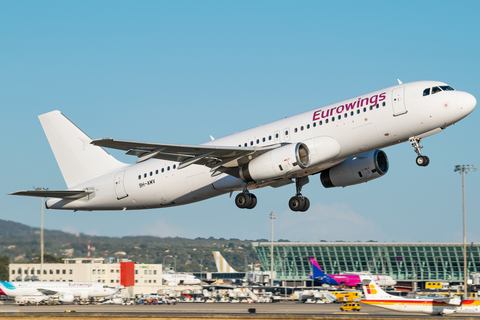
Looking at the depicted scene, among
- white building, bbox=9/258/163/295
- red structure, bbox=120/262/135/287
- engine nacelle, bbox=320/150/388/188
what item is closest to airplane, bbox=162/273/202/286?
white building, bbox=9/258/163/295

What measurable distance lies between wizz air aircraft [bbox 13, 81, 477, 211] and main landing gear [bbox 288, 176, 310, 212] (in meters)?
0.07

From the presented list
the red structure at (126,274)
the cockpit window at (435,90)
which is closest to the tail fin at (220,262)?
the red structure at (126,274)

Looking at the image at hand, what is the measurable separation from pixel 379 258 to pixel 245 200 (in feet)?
312

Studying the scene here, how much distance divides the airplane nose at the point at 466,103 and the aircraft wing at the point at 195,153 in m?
10.7

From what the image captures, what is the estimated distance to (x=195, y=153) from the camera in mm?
35406

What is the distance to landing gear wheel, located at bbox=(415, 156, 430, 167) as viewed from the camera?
33.7 m

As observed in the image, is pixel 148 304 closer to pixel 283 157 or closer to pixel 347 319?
pixel 347 319

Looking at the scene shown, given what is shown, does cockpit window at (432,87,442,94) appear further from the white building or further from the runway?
the white building

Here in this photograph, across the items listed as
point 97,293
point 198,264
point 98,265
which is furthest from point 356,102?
point 198,264

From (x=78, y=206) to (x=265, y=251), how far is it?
97.0 meters

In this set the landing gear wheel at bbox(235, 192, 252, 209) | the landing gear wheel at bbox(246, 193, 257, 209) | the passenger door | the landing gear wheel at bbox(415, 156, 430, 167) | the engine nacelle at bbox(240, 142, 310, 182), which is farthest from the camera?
the landing gear wheel at bbox(246, 193, 257, 209)

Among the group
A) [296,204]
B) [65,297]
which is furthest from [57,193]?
[65,297]

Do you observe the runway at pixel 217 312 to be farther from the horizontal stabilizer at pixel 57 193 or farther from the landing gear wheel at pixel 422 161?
the landing gear wheel at pixel 422 161

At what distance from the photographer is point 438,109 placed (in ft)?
104
